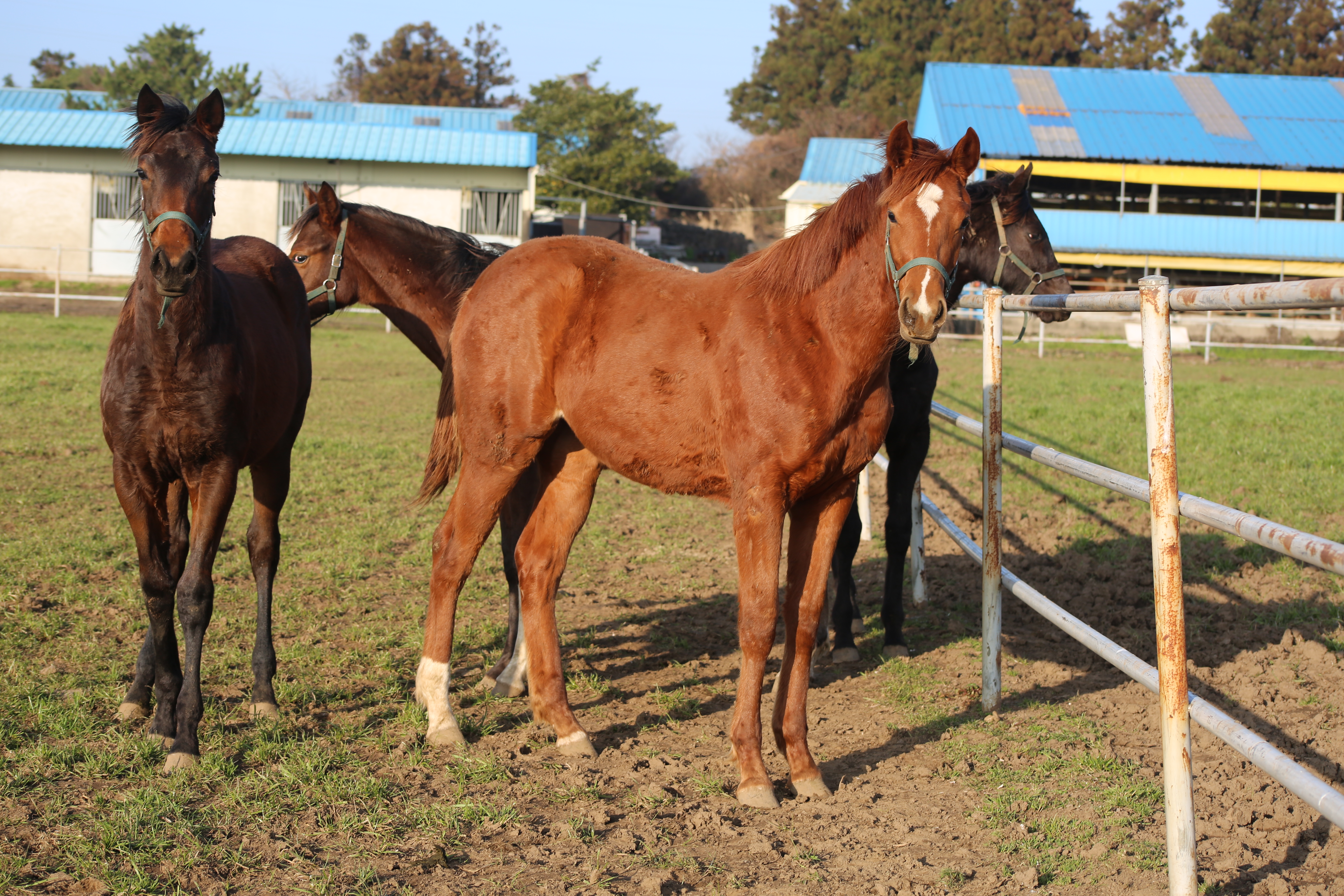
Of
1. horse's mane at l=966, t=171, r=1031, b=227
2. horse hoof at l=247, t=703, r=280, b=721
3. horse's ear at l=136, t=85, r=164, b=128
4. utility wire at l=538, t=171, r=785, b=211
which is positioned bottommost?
horse hoof at l=247, t=703, r=280, b=721

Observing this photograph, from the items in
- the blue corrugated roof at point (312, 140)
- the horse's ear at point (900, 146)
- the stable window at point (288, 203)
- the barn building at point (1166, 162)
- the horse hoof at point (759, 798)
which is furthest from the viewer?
the stable window at point (288, 203)

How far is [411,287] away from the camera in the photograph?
527cm

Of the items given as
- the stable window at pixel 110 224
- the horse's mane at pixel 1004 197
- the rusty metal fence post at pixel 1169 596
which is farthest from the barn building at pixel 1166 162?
the rusty metal fence post at pixel 1169 596

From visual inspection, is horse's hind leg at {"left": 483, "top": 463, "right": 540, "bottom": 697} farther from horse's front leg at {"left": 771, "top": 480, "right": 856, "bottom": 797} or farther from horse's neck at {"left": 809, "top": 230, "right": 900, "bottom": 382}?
horse's neck at {"left": 809, "top": 230, "right": 900, "bottom": 382}

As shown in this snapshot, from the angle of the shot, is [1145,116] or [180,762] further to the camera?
[1145,116]

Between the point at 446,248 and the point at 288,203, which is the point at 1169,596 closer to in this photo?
the point at 446,248

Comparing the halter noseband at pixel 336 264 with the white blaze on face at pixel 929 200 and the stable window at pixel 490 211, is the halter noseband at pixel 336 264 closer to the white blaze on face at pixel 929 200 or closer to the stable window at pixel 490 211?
the white blaze on face at pixel 929 200

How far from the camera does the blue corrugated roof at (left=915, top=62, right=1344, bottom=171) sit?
2762cm

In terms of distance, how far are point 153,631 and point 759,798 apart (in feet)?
7.86

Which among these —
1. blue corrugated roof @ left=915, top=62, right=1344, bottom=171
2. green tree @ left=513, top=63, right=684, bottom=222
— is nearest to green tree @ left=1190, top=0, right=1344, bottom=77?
blue corrugated roof @ left=915, top=62, right=1344, bottom=171

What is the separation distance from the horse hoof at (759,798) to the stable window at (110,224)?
28.4 metres

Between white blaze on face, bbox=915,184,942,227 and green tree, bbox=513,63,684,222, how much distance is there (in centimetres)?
3991

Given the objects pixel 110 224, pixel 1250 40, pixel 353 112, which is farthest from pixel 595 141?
pixel 1250 40

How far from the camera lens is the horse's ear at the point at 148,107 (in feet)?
11.7
